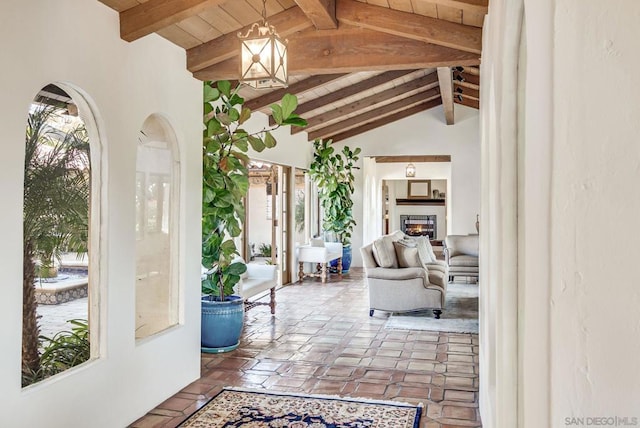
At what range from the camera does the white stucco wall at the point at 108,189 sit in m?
2.42

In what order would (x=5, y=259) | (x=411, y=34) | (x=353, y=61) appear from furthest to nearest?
(x=353, y=61), (x=411, y=34), (x=5, y=259)

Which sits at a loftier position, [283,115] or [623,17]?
[283,115]

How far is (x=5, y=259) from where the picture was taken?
2.38 metres

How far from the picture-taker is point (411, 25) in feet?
12.0

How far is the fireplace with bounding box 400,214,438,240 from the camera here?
17797 mm

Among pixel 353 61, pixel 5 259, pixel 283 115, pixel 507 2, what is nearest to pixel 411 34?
pixel 353 61

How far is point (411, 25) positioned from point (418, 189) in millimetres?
14461

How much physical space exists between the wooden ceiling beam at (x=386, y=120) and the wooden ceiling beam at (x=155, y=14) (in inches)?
297

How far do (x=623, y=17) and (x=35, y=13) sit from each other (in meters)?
2.57

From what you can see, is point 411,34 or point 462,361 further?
point 462,361

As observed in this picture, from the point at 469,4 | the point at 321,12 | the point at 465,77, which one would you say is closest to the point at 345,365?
the point at 321,12

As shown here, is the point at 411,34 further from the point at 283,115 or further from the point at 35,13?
the point at 35,13

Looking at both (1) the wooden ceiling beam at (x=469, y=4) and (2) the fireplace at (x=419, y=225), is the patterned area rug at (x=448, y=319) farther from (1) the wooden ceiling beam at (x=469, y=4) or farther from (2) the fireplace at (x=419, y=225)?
(2) the fireplace at (x=419, y=225)

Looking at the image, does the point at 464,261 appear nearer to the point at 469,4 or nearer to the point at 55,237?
the point at 469,4
